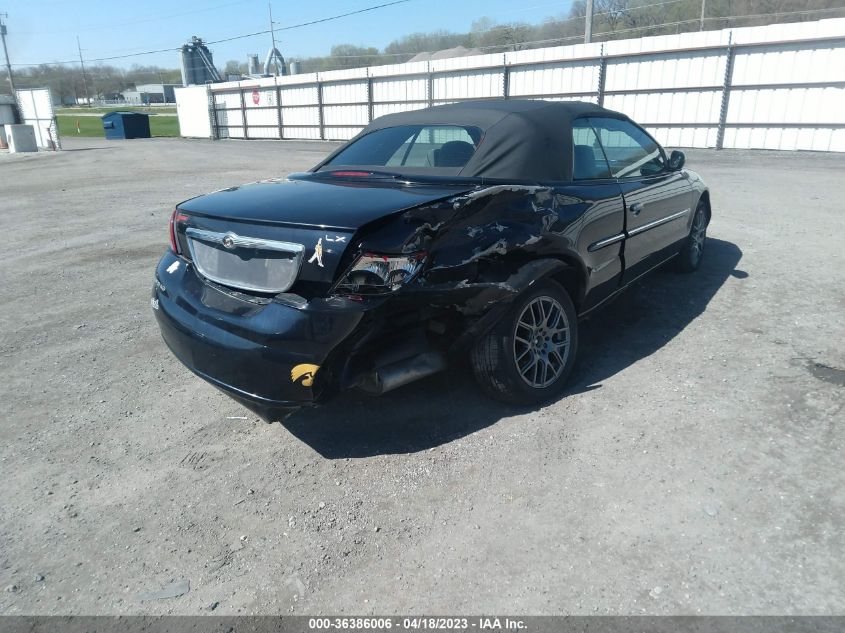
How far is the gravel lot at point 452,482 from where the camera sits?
219cm

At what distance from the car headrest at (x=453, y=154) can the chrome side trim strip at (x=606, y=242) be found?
913mm

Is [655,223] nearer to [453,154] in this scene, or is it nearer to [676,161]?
[676,161]

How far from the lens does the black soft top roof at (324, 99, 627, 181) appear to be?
3.48 meters

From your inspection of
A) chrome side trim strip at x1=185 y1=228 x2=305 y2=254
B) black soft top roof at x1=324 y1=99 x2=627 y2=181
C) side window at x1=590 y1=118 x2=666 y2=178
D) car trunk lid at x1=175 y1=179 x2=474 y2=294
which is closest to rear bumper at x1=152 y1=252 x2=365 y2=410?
car trunk lid at x1=175 y1=179 x2=474 y2=294

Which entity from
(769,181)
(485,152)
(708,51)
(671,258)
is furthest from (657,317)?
(708,51)

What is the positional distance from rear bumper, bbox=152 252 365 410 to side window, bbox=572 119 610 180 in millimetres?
1974

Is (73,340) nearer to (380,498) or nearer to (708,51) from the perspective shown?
(380,498)

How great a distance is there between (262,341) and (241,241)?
52cm

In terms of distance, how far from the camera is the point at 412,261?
2.68 meters

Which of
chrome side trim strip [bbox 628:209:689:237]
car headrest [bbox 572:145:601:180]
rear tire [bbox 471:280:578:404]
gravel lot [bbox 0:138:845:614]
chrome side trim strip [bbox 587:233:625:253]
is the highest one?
car headrest [bbox 572:145:601:180]

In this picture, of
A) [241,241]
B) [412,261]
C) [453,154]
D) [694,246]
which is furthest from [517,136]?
[694,246]

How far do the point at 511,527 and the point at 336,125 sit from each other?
2883 centimetres

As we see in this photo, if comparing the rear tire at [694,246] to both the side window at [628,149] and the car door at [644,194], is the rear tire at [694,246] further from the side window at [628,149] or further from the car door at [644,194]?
the side window at [628,149]

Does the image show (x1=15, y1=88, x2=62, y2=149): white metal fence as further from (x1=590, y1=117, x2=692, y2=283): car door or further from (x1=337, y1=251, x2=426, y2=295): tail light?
(x1=337, y1=251, x2=426, y2=295): tail light
